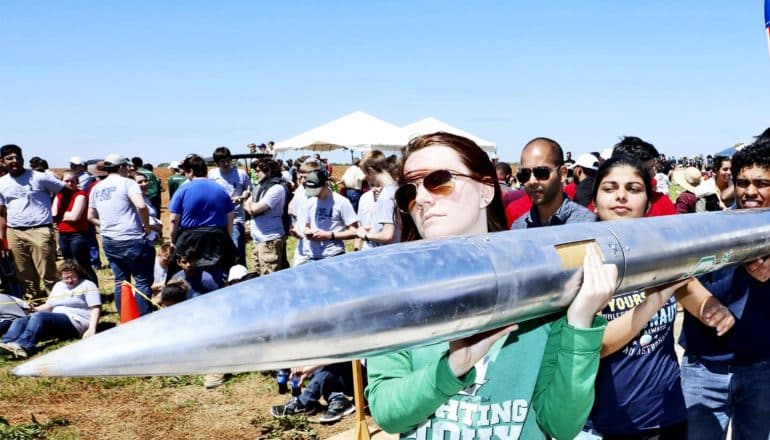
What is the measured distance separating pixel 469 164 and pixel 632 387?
1358mm

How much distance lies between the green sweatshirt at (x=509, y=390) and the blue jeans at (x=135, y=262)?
6.08m

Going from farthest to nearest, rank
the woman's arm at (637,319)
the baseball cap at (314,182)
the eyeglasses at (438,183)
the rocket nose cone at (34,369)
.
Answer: the baseball cap at (314,182) → the woman's arm at (637,319) → the eyeglasses at (438,183) → the rocket nose cone at (34,369)

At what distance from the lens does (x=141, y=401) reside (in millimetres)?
5707

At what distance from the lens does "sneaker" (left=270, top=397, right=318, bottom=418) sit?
513cm

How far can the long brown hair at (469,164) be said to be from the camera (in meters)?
1.73

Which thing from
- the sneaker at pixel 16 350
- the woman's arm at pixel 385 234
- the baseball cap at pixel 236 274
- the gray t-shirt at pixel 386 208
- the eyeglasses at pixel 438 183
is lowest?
the sneaker at pixel 16 350

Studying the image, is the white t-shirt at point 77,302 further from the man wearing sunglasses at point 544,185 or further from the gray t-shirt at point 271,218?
the man wearing sunglasses at point 544,185

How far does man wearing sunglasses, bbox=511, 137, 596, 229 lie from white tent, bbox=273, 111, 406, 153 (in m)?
9.58

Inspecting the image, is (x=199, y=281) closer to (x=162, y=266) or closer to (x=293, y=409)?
(x=162, y=266)

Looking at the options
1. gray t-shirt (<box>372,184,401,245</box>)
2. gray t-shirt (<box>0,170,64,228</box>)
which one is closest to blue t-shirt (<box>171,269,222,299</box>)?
gray t-shirt (<box>372,184,401,245</box>)

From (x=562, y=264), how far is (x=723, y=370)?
2006 mm

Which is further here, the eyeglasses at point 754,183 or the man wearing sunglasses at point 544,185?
the man wearing sunglasses at point 544,185

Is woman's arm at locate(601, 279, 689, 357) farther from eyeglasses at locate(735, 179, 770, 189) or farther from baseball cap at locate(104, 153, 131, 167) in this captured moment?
baseball cap at locate(104, 153, 131, 167)

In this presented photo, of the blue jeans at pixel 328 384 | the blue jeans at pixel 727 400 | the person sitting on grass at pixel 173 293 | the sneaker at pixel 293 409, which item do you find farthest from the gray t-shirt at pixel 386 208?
the blue jeans at pixel 727 400
